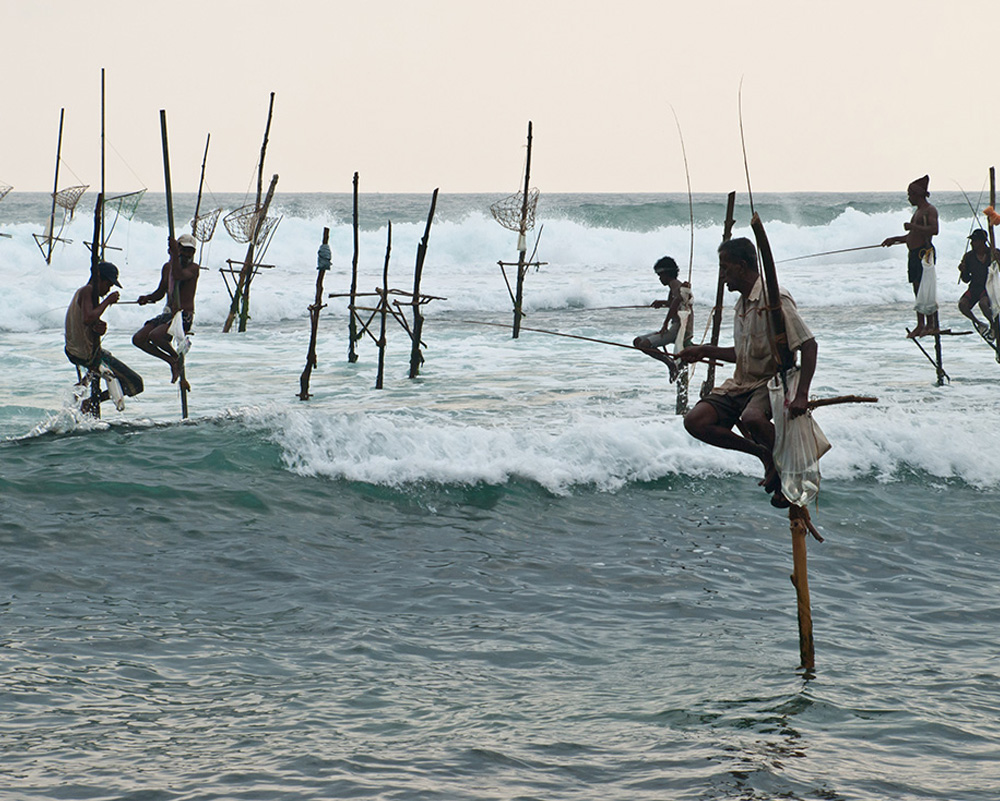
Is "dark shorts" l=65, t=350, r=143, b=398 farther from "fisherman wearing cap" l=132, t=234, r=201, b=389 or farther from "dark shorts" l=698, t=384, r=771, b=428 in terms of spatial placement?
"dark shorts" l=698, t=384, r=771, b=428

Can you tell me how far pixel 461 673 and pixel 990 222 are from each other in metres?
6.92

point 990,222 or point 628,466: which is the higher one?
point 990,222

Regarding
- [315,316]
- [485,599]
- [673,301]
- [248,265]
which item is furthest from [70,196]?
[485,599]

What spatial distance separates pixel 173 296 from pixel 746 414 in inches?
262

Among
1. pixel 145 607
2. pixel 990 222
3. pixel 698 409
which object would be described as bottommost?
pixel 145 607

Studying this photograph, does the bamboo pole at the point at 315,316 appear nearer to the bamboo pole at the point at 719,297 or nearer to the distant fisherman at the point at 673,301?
the distant fisherman at the point at 673,301

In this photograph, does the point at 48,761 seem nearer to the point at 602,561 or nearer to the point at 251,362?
the point at 602,561

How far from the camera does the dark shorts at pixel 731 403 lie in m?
5.16

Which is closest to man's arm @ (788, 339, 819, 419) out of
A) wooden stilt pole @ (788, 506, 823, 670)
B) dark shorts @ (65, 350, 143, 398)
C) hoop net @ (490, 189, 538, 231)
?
wooden stilt pole @ (788, 506, 823, 670)

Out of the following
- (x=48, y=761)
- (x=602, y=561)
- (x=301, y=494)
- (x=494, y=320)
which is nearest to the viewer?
(x=48, y=761)

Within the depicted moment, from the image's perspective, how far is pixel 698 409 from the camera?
534cm

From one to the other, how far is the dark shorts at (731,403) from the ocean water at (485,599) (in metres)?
1.29

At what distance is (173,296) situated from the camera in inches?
399

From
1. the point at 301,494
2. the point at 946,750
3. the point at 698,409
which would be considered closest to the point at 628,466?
the point at 301,494
